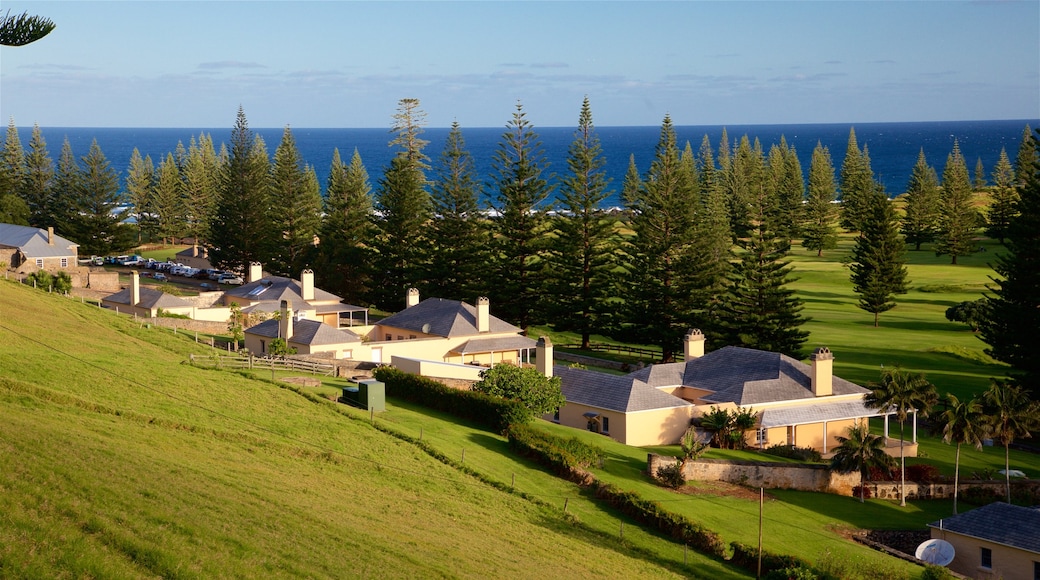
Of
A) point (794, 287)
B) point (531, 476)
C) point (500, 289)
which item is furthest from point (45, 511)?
point (794, 287)

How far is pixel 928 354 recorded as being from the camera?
163 ft

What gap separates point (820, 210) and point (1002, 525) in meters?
71.4

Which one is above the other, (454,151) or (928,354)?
(454,151)

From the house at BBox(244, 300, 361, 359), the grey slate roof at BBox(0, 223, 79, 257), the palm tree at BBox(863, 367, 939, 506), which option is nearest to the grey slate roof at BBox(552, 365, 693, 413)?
the palm tree at BBox(863, 367, 939, 506)

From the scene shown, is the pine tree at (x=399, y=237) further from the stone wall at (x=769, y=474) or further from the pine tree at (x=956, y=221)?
the pine tree at (x=956, y=221)

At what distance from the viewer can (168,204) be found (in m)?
87.7

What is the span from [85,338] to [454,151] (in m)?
29.9

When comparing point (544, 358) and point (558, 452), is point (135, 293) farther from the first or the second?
point (558, 452)

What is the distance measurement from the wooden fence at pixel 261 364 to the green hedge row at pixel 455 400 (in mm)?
1818

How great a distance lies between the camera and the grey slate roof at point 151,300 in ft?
155

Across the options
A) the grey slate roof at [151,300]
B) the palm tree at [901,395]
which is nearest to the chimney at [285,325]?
the grey slate roof at [151,300]

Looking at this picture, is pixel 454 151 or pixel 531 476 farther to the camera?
pixel 454 151

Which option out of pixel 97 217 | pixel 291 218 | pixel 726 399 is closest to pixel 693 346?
pixel 726 399

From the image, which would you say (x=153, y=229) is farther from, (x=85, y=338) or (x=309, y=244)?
(x=85, y=338)
